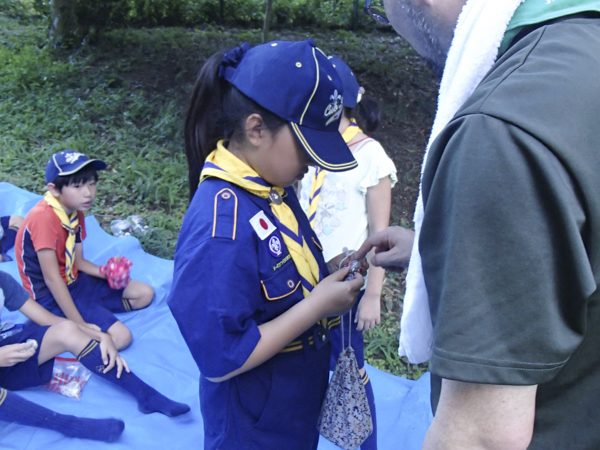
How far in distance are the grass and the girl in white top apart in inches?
39.3

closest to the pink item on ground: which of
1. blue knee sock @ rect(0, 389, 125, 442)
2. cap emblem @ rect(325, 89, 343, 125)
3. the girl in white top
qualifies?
blue knee sock @ rect(0, 389, 125, 442)

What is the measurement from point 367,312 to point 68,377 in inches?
69.9

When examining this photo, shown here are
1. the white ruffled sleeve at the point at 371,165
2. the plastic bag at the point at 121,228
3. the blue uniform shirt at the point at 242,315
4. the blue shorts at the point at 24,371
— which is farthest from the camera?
the plastic bag at the point at 121,228

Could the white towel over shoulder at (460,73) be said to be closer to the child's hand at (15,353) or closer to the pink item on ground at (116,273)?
the child's hand at (15,353)

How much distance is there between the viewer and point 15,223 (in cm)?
390

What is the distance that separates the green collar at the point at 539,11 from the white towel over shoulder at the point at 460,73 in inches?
0.6

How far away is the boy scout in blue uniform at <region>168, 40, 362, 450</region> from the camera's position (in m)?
1.28

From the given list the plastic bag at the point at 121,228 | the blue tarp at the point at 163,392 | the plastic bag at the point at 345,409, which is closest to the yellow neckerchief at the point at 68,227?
the blue tarp at the point at 163,392

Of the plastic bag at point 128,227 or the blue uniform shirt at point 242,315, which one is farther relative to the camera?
the plastic bag at point 128,227

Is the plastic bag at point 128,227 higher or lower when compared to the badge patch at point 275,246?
lower

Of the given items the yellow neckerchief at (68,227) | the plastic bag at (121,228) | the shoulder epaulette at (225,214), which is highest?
the shoulder epaulette at (225,214)

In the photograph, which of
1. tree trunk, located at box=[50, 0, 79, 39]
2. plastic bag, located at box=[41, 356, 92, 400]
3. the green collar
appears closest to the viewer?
the green collar

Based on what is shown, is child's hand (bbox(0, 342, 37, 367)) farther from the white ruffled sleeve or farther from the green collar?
the green collar

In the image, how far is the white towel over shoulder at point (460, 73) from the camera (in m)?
0.85
